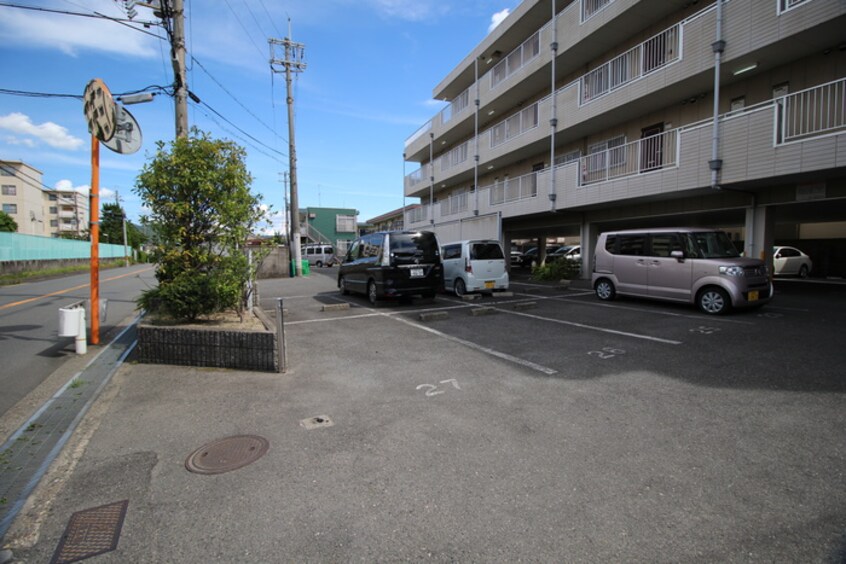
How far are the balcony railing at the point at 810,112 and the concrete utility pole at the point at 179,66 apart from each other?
13.1 m

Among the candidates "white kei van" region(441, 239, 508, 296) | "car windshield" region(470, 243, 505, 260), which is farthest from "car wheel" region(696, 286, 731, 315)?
"car windshield" region(470, 243, 505, 260)

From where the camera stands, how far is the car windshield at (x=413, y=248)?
33.2 feet

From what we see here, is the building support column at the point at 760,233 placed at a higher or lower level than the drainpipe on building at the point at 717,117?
lower

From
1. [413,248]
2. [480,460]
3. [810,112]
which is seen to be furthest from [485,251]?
[480,460]

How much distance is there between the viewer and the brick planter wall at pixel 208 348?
5152mm

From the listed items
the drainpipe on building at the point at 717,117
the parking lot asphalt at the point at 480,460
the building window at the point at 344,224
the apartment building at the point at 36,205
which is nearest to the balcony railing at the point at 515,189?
the drainpipe on building at the point at 717,117

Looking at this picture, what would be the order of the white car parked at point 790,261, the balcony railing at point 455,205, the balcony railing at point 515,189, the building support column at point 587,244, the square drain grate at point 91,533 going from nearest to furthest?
the square drain grate at point 91,533 < the building support column at point 587,244 < the white car parked at point 790,261 < the balcony railing at point 515,189 < the balcony railing at point 455,205

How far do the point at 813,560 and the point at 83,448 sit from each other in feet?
15.9

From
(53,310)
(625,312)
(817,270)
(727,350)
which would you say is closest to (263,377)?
(727,350)

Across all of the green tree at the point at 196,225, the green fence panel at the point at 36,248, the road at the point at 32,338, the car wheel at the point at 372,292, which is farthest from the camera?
the green fence panel at the point at 36,248

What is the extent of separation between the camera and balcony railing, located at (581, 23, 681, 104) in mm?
12258

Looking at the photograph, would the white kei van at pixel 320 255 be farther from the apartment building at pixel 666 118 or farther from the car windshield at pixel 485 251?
the car windshield at pixel 485 251

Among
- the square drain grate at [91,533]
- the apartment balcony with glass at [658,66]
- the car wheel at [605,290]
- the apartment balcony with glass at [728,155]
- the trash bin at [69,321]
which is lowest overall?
the square drain grate at [91,533]

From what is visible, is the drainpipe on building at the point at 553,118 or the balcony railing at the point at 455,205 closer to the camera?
the drainpipe on building at the point at 553,118
